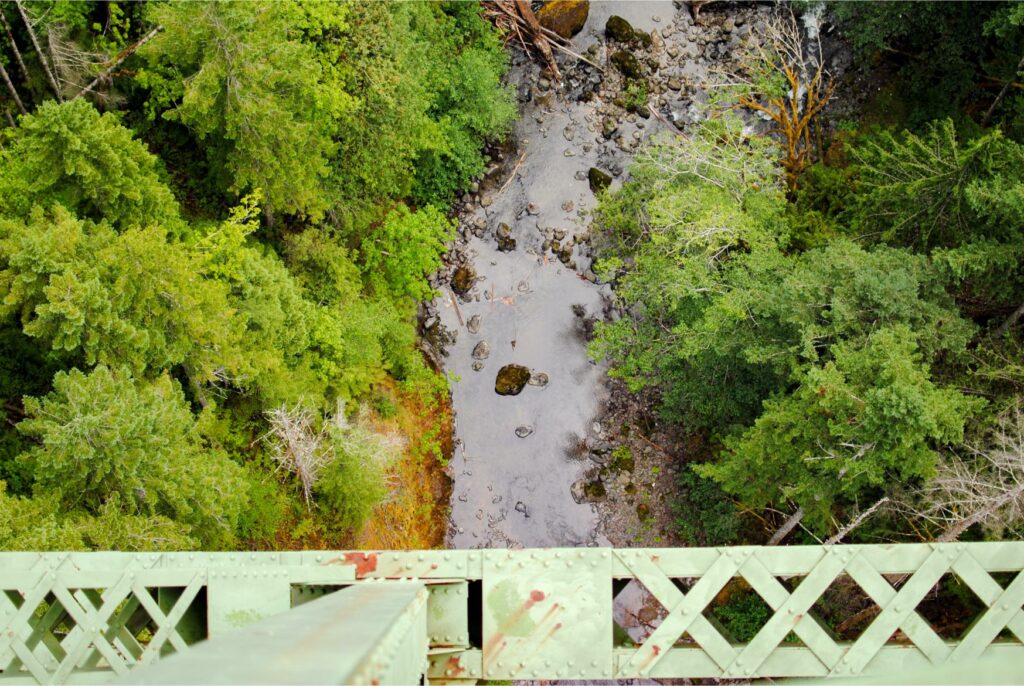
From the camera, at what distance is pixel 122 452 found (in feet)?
37.0

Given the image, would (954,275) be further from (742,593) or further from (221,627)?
(221,627)

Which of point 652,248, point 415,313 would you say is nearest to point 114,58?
point 415,313

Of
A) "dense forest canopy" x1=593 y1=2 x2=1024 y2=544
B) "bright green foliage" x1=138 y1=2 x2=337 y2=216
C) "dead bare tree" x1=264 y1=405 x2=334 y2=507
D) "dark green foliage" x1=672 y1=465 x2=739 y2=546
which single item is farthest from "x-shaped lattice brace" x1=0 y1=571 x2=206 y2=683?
"dark green foliage" x1=672 y1=465 x2=739 y2=546

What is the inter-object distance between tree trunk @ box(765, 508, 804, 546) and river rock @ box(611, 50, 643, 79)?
13.8 m

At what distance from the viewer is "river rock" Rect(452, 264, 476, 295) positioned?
21.0 meters

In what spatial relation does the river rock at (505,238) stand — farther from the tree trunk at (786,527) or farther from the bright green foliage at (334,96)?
the tree trunk at (786,527)

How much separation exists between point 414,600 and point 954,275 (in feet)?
42.4

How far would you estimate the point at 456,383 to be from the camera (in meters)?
20.4

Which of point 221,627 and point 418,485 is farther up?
point 221,627

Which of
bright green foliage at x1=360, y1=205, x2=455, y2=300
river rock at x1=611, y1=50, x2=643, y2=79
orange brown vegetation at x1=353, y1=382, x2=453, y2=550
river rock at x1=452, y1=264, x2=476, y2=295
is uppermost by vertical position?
river rock at x1=611, y1=50, x2=643, y2=79

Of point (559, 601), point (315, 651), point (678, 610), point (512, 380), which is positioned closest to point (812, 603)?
point (678, 610)

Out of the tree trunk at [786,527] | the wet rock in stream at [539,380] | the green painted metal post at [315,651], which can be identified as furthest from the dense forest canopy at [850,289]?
the green painted metal post at [315,651]

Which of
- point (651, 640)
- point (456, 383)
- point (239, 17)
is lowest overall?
point (456, 383)

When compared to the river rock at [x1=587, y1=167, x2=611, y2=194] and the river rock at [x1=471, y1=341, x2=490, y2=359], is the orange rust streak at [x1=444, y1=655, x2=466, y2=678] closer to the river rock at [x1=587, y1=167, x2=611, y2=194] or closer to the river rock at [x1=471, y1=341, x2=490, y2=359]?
the river rock at [x1=471, y1=341, x2=490, y2=359]
